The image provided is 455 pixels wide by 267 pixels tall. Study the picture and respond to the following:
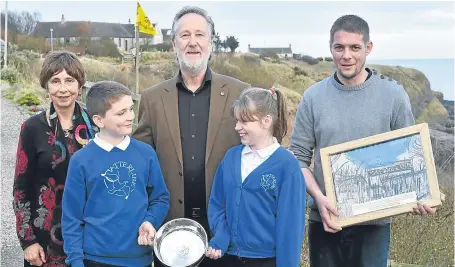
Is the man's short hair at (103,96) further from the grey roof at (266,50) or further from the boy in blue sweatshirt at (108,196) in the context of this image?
the grey roof at (266,50)

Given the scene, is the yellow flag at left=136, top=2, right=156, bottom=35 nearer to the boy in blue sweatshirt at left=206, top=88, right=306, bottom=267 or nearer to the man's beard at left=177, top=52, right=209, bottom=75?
the man's beard at left=177, top=52, right=209, bottom=75

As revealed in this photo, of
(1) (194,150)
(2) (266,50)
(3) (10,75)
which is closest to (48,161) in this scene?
(1) (194,150)

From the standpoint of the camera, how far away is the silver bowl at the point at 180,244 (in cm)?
379

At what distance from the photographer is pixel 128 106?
397 centimetres

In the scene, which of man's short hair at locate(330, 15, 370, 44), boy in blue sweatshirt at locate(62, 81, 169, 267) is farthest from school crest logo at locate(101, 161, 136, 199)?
man's short hair at locate(330, 15, 370, 44)

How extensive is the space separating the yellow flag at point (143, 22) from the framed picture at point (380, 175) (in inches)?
448

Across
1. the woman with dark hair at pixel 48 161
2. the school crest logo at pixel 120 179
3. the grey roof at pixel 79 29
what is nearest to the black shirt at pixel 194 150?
the school crest logo at pixel 120 179

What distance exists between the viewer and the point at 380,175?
4.20 metres

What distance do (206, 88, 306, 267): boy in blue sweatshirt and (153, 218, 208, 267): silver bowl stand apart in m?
0.10

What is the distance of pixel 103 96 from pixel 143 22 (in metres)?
11.8

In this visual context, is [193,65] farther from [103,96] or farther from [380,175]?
[380,175]

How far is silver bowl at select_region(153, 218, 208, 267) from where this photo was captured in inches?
149

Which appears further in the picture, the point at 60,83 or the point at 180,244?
the point at 60,83

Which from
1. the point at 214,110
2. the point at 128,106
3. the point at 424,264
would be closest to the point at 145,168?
the point at 128,106
